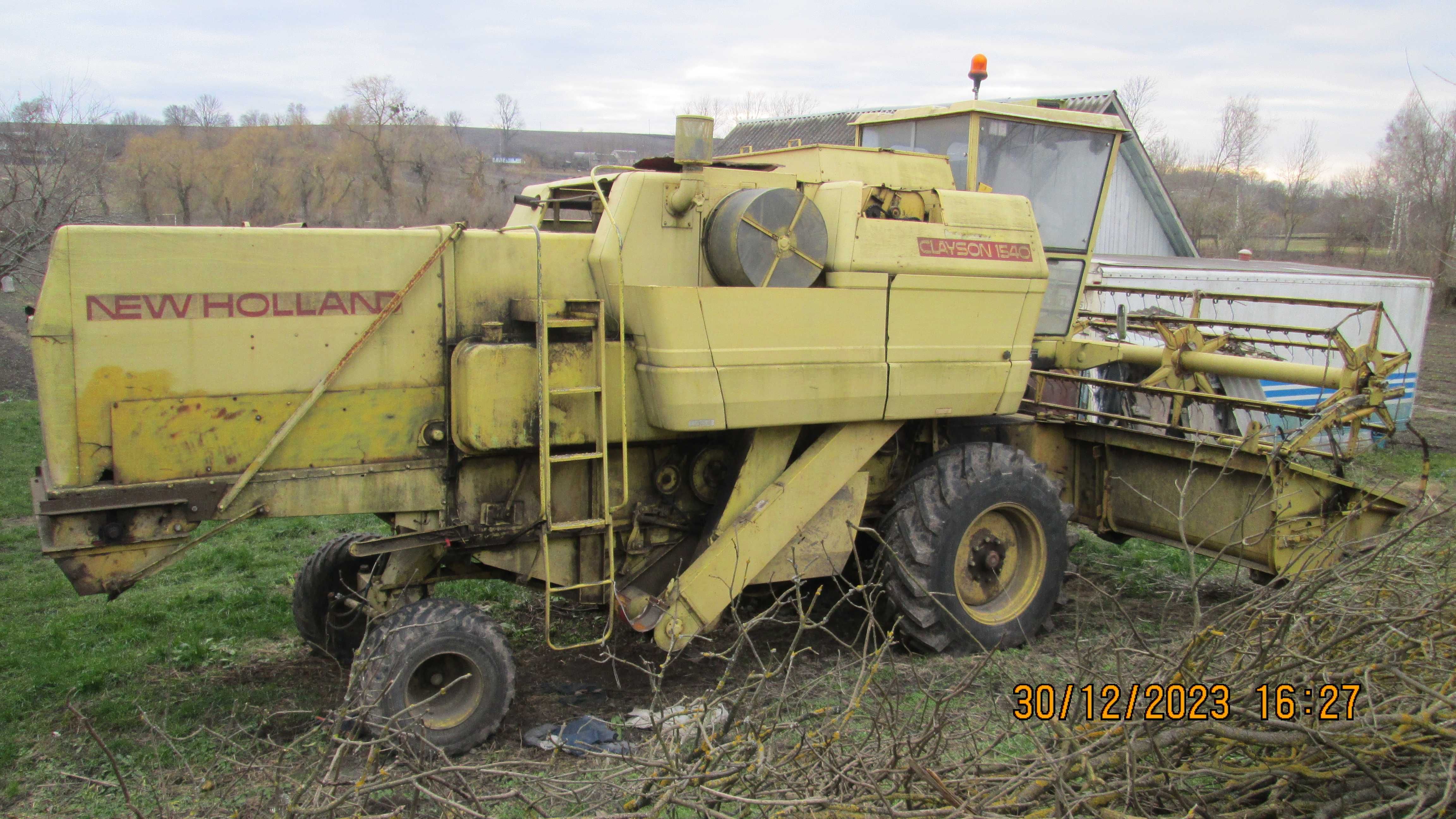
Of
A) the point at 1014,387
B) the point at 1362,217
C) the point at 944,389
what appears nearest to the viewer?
the point at 944,389

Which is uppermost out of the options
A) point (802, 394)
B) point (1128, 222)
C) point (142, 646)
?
point (1128, 222)

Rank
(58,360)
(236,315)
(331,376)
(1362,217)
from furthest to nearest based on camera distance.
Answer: (1362,217), (331,376), (236,315), (58,360)

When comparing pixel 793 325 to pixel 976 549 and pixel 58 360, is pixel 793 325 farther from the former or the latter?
pixel 58 360

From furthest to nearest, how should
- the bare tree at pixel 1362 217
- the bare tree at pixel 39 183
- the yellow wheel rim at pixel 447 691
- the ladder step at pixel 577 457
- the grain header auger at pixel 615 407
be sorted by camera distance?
the bare tree at pixel 1362 217 < the bare tree at pixel 39 183 < the ladder step at pixel 577 457 < the yellow wheel rim at pixel 447 691 < the grain header auger at pixel 615 407

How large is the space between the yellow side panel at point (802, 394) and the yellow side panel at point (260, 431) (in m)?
1.35

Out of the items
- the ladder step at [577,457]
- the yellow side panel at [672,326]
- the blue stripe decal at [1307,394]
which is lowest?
the blue stripe decal at [1307,394]

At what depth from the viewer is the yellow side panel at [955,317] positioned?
17.3 ft

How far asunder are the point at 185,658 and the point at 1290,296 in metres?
12.6

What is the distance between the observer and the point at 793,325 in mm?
4980

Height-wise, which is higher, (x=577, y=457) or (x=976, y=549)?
(x=577, y=457)

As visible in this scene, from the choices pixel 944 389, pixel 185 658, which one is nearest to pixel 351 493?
pixel 185 658

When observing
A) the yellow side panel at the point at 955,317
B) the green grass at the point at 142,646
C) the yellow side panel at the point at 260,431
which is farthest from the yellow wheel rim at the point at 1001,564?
the green grass at the point at 142,646
